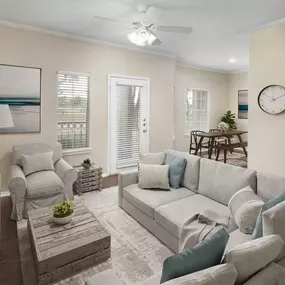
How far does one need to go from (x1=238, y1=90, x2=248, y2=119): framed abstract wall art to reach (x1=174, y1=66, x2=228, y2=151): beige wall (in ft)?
1.69

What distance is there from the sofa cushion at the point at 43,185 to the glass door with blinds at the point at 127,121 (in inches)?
70.6

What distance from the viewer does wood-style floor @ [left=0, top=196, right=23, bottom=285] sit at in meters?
1.91

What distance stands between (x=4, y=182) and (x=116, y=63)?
10.1 ft

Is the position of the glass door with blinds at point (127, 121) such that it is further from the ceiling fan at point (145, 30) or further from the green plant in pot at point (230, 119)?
the green plant in pot at point (230, 119)

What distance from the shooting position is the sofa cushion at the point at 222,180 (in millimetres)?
2293

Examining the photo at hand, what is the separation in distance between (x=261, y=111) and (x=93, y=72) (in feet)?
10.4

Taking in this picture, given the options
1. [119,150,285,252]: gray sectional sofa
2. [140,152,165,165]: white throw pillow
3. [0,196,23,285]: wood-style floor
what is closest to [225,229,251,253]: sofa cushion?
[119,150,285,252]: gray sectional sofa

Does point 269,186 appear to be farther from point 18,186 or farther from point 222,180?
point 18,186

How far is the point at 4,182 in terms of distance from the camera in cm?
380

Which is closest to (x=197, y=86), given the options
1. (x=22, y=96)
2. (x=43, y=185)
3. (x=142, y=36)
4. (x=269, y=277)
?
(x=142, y=36)

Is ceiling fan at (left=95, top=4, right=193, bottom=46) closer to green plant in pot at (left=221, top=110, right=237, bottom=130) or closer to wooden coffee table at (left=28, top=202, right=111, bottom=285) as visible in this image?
wooden coffee table at (left=28, top=202, right=111, bottom=285)

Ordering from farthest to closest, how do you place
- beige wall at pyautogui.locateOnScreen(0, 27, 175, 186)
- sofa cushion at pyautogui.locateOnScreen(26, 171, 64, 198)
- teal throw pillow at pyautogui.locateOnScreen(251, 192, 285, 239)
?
beige wall at pyautogui.locateOnScreen(0, 27, 175, 186), sofa cushion at pyautogui.locateOnScreen(26, 171, 64, 198), teal throw pillow at pyautogui.locateOnScreen(251, 192, 285, 239)

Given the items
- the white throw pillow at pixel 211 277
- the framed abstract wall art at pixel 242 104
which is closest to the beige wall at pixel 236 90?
the framed abstract wall art at pixel 242 104

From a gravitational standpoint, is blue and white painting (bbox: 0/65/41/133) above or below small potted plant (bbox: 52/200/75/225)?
above
